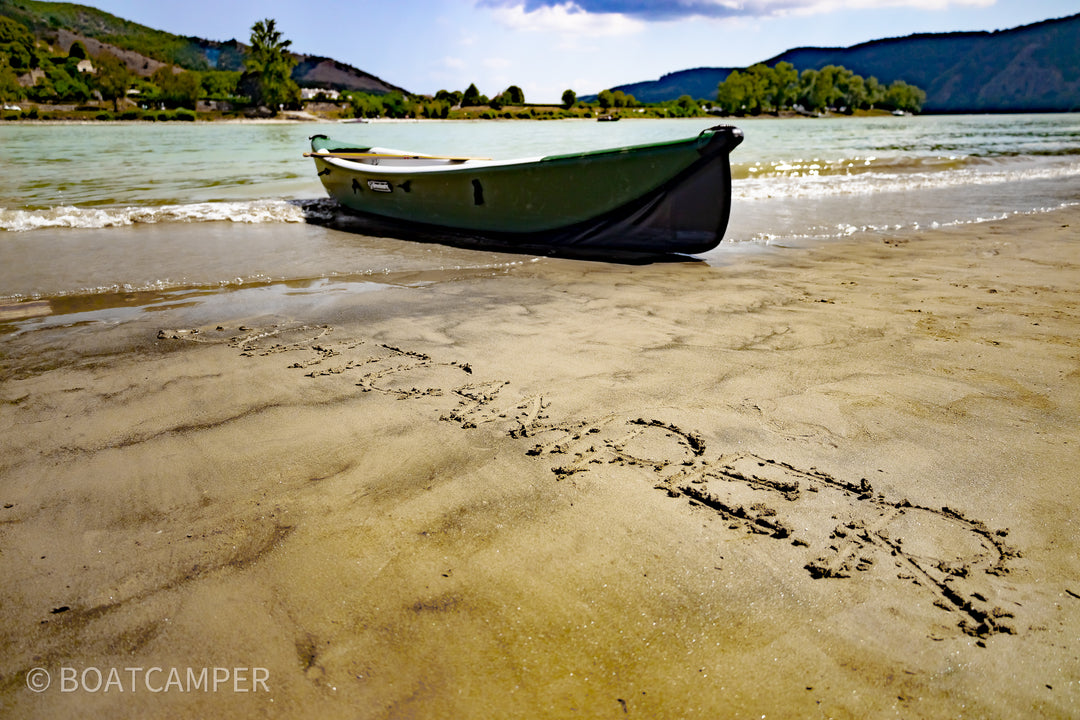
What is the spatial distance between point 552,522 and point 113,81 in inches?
4634

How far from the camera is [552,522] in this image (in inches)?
80.0

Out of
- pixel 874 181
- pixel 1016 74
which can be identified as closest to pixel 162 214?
pixel 874 181

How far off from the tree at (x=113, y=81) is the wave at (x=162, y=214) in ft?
339

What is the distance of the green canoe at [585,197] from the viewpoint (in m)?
6.21

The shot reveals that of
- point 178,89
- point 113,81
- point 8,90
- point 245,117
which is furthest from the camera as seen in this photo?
point 178,89

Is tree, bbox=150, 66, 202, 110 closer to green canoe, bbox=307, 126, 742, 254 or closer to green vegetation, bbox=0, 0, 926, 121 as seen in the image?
green vegetation, bbox=0, 0, 926, 121

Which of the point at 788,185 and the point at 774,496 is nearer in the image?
the point at 774,496

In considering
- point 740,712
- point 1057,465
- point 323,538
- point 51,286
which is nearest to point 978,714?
point 740,712

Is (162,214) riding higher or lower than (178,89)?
lower

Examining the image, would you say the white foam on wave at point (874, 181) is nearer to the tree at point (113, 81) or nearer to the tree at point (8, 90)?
the tree at point (113, 81)

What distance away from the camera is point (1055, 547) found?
1880 mm

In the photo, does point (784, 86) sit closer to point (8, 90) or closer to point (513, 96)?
point (513, 96)

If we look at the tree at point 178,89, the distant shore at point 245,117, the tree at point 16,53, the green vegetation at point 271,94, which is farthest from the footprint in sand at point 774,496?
the tree at point 16,53

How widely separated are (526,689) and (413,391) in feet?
6.00
